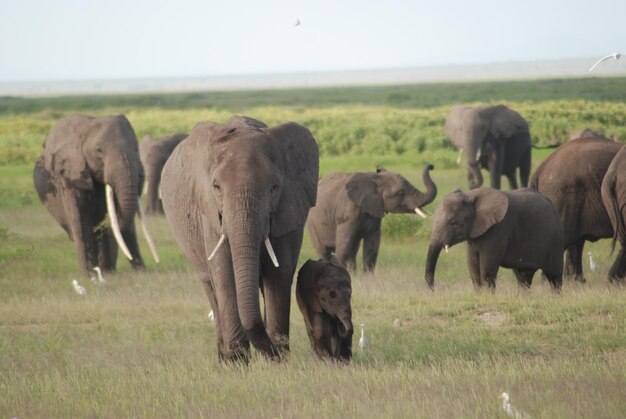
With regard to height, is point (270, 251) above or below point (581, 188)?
above

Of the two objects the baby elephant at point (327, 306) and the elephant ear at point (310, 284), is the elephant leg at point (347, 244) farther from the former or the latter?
the elephant ear at point (310, 284)

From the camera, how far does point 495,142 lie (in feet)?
95.5

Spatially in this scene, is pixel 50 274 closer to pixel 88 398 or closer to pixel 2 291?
pixel 2 291

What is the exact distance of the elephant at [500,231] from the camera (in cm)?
1415

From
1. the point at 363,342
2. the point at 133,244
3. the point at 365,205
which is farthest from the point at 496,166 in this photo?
the point at 363,342

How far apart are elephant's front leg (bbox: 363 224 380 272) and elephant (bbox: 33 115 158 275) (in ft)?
10.3

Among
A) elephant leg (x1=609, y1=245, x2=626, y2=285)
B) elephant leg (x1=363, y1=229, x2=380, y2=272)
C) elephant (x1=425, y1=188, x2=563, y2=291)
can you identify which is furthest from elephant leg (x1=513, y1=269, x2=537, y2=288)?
elephant leg (x1=363, y1=229, x2=380, y2=272)

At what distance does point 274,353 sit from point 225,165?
157cm

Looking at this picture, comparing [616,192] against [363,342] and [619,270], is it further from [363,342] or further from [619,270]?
[363,342]

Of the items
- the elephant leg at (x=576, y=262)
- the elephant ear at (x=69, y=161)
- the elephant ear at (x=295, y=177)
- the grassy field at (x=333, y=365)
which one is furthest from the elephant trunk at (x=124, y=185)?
the elephant ear at (x=295, y=177)

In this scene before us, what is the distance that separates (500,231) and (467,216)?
1.34ft

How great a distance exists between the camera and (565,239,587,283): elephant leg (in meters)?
16.2

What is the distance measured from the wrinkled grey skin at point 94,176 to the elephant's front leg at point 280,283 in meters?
7.04

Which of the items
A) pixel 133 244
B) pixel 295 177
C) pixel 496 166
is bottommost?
pixel 496 166
